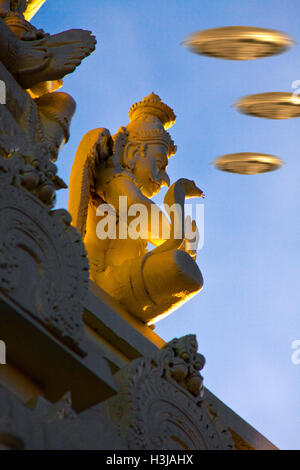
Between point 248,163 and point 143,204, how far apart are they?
179 centimetres

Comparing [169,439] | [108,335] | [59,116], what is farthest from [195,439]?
[59,116]

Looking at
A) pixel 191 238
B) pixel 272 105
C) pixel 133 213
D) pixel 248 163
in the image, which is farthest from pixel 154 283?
pixel 272 105

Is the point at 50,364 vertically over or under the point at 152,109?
under

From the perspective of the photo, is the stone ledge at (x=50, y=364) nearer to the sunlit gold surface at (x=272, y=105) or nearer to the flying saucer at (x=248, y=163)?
the flying saucer at (x=248, y=163)

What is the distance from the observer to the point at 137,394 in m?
6.20

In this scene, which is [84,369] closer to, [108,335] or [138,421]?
[138,421]

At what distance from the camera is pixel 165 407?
6.45 meters

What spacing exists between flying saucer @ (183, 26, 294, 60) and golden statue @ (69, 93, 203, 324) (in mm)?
727

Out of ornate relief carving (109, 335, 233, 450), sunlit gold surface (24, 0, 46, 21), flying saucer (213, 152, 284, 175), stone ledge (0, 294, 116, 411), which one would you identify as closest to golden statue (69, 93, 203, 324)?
flying saucer (213, 152, 284, 175)

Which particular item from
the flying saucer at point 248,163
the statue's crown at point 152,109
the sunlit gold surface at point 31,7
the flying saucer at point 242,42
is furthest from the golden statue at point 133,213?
the sunlit gold surface at point 31,7

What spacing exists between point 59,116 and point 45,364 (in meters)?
3.30

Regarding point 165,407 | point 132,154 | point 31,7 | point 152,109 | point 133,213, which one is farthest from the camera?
point 31,7

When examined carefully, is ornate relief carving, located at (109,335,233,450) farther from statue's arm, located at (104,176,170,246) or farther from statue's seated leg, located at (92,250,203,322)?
statue's arm, located at (104,176,170,246)

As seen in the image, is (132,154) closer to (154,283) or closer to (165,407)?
(154,283)
